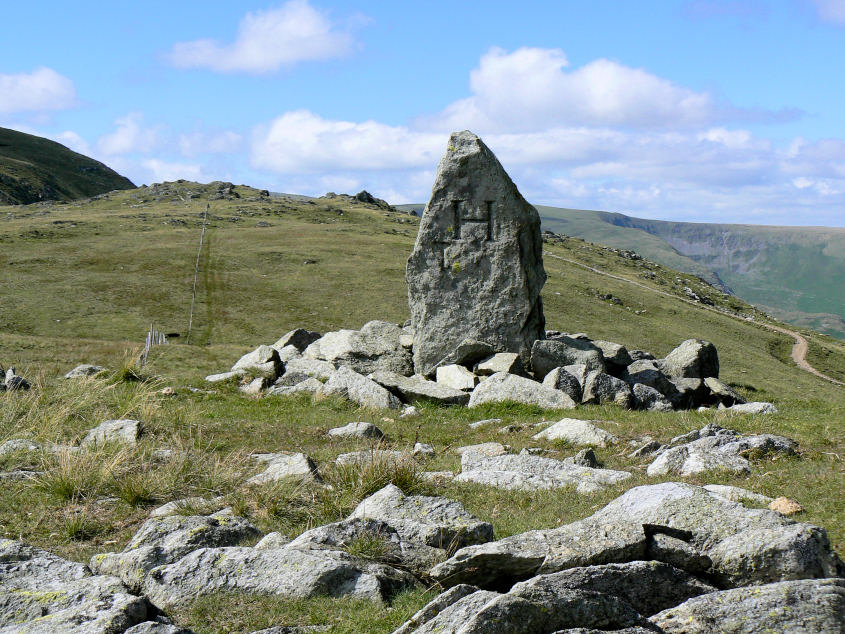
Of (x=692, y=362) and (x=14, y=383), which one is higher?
(x=692, y=362)

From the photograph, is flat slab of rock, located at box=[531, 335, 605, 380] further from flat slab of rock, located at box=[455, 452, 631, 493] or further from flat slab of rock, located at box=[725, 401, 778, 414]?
flat slab of rock, located at box=[455, 452, 631, 493]

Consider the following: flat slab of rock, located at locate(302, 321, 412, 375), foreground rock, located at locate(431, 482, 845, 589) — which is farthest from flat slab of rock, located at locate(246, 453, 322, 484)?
flat slab of rock, located at locate(302, 321, 412, 375)

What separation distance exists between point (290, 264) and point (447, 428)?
196 ft

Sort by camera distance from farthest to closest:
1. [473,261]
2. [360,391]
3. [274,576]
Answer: [473,261]
[360,391]
[274,576]

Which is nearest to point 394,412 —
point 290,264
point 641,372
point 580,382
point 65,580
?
point 580,382

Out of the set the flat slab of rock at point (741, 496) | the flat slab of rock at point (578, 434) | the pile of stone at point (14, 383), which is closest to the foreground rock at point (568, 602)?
the flat slab of rock at point (741, 496)

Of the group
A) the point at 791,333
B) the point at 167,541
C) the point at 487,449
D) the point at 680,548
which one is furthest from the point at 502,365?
the point at 791,333

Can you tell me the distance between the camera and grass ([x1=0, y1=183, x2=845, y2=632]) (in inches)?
343

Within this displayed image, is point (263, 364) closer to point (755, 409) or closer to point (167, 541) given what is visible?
point (755, 409)

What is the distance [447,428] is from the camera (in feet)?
54.7

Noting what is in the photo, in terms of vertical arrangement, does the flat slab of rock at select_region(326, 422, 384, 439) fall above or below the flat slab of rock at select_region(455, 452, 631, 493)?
below

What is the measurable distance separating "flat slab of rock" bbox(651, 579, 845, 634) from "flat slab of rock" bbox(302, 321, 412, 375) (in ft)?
63.4

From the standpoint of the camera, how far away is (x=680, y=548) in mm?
6391

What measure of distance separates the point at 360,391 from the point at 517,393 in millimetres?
4222
